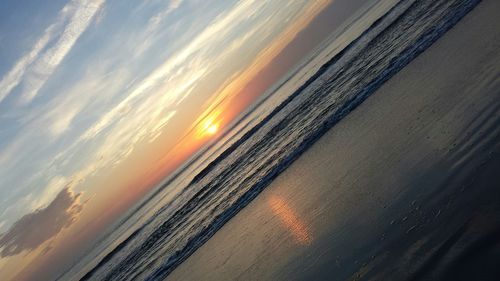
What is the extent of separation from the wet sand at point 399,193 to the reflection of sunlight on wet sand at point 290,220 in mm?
49

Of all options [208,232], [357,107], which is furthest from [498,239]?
[208,232]

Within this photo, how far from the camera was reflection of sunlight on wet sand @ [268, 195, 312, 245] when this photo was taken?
9.76 meters

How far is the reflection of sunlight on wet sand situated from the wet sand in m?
0.05

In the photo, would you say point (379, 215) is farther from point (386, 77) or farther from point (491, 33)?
point (386, 77)

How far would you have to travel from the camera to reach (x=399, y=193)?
8.59m

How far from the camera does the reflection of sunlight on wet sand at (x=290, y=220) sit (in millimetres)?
9765

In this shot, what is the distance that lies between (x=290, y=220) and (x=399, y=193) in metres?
3.74

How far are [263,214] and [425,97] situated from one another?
7.05m

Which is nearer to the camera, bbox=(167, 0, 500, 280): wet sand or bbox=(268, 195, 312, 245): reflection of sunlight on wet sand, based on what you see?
bbox=(167, 0, 500, 280): wet sand

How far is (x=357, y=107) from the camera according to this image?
16.9 m

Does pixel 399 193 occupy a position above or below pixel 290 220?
below

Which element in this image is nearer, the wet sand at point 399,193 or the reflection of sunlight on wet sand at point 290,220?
the wet sand at point 399,193

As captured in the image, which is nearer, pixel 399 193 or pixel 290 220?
pixel 399 193

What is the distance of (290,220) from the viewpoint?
444 inches
